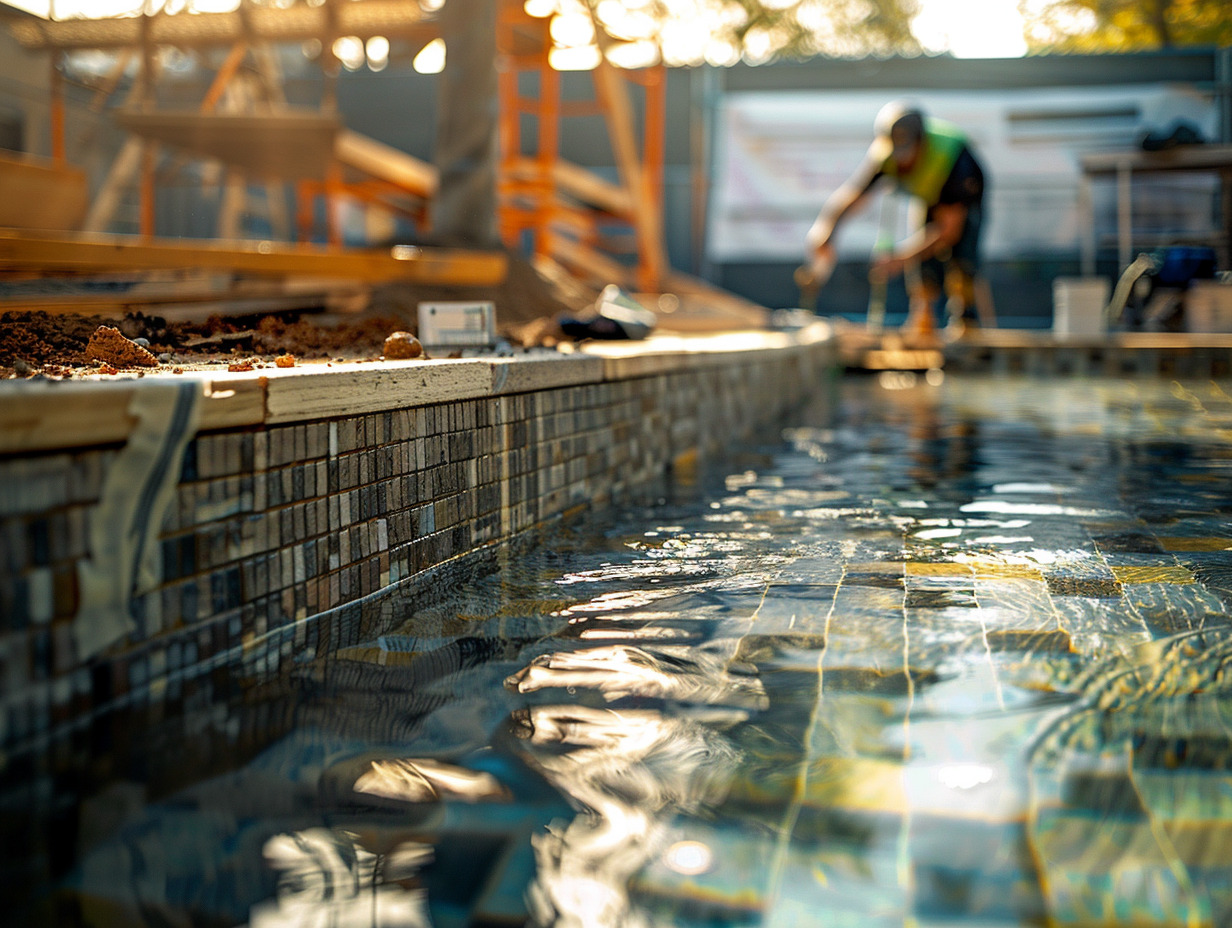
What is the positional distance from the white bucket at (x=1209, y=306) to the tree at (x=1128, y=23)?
13201mm

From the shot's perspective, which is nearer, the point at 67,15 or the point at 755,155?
the point at 67,15

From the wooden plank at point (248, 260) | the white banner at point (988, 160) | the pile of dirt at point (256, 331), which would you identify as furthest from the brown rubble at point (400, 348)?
the white banner at point (988, 160)

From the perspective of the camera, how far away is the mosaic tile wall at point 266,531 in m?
1.61

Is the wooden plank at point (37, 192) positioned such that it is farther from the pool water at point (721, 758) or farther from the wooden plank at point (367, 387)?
the pool water at point (721, 758)

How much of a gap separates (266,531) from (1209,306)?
11.6 metres

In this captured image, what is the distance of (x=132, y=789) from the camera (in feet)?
5.30

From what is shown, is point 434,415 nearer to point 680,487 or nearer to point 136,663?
point 136,663

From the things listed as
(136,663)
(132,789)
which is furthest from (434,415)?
(132,789)

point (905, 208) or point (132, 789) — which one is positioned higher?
point (905, 208)

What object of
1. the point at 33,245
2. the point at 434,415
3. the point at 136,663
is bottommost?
the point at 136,663

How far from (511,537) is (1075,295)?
31.2ft

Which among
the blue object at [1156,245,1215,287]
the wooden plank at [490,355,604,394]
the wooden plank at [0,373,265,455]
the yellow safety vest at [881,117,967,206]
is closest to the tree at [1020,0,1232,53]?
the blue object at [1156,245,1215,287]

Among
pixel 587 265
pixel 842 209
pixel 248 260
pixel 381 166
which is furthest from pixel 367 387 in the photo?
pixel 587 265

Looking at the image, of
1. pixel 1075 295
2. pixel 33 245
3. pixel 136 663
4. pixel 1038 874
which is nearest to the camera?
pixel 1038 874
